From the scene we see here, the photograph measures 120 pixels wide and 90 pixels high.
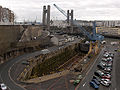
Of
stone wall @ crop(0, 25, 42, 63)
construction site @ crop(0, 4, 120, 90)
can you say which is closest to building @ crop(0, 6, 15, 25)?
construction site @ crop(0, 4, 120, 90)

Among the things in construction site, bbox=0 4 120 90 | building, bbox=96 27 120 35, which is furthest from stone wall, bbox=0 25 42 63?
building, bbox=96 27 120 35

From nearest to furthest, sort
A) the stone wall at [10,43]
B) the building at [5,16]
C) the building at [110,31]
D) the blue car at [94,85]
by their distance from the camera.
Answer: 1. the blue car at [94,85]
2. the stone wall at [10,43]
3. the building at [5,16]
4. the building at [110,31]

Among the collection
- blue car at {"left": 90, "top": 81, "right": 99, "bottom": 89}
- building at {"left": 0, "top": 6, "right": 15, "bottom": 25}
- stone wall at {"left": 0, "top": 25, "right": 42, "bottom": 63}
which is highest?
building at {"left": 0, "top": 6, "right": 15, "bottom": 25}

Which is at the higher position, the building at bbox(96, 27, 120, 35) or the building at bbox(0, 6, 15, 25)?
the building at bbox(0, 6, 15, 25)

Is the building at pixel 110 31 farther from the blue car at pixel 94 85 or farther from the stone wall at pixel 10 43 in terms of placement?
the blue car at pixel 94 85

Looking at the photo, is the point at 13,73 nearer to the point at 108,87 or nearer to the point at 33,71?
the point at 33,71

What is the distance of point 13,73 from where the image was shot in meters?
9.91

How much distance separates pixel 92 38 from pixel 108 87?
1981 cm

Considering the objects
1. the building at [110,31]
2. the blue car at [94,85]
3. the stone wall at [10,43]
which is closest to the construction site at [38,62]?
the stone wall at [10,43]

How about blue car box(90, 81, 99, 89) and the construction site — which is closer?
blue car box(90, 81, 99, 89)

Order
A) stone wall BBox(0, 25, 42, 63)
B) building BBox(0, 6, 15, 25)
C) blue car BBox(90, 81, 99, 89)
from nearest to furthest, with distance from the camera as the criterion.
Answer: blue car BBox(90, 81, 99, 89), stone wall BBox(0, 25, 42, 63), building BBox(0, 6, 15, 25)

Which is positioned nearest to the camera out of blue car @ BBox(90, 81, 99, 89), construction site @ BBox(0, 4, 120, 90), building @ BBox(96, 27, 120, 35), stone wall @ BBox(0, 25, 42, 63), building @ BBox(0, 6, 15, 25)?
blue car @ BBox(90, 81, 99, 89)

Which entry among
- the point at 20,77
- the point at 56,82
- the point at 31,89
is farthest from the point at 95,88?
the point at 20,77

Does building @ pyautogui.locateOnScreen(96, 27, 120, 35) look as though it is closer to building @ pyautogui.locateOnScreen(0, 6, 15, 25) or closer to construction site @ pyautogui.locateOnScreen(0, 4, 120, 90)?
construction site @ pyautogui.locateOnScreen(0, 4, 120, 90)
